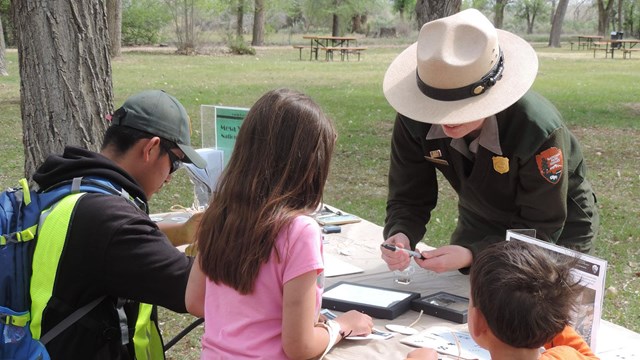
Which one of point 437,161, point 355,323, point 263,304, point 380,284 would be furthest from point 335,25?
point 263,304

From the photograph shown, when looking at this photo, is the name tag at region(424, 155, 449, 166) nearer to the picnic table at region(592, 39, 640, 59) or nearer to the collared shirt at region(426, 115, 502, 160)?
the collared shirt at region(426, 115, 502, 160)

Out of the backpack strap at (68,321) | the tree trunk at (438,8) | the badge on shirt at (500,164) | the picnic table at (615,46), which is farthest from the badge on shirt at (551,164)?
the picnic table at (615,46)

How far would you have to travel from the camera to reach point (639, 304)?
4375 mm

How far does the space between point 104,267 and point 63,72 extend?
7.47ft

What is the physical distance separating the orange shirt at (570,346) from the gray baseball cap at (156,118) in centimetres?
121

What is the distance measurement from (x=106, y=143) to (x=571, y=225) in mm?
1574

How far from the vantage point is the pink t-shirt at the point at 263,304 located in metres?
1.73

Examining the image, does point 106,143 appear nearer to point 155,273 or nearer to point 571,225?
point 155,273

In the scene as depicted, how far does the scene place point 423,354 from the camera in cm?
189

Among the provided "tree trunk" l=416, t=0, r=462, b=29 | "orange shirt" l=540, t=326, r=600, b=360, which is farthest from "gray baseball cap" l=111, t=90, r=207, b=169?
"tree trunk" l=416, t=0, r=462, b=29

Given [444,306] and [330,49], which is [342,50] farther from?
[444,306]

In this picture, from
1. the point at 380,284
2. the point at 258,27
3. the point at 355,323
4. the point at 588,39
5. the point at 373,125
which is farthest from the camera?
the point at 258,27

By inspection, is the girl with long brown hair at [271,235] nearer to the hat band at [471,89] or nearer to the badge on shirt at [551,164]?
the hat band at [471,89]

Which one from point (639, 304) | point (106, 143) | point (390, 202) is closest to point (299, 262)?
point (106, 143)
